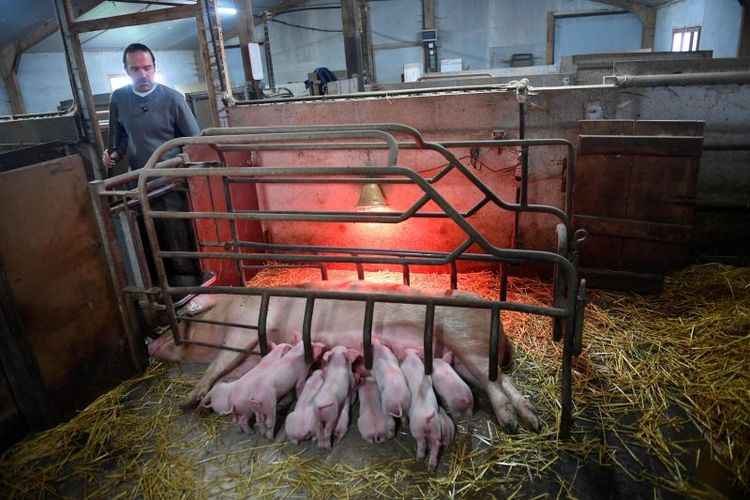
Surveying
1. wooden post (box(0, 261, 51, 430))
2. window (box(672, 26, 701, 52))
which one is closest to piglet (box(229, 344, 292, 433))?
wooden post (box(0, 261, 51, 430))

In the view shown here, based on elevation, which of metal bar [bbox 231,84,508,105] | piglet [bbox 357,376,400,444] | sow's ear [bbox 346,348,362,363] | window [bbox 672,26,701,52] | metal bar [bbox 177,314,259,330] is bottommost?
piglet [bbox 357,376,400,444]

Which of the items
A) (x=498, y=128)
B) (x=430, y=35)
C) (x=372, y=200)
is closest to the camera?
(x=372, y=200)

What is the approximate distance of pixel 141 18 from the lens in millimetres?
5715

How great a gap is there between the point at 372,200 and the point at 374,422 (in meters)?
2.38

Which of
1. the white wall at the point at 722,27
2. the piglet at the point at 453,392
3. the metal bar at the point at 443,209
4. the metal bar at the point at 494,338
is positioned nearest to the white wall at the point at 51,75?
the metal bar at the point at 443,209

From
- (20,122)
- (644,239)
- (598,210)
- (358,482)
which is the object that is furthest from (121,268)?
(20,122)

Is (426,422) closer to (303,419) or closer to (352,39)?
(303,419)

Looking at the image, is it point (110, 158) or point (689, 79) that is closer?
point (689, 79)

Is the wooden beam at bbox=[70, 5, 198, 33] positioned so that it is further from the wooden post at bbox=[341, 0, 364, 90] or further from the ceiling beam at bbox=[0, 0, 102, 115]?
the ceiling beam at bbox=[0, 0, 102, 115]

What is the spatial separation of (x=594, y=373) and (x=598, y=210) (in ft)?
5.75

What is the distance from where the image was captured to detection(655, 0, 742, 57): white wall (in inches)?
418

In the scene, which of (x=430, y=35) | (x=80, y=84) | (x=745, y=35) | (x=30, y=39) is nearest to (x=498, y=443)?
(x=80, y=84)

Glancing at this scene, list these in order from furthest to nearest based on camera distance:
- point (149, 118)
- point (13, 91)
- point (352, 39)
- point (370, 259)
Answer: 1. point (13, 91)
2. point (352, 39)
3. point (149, 118)
4. point (370, 259)

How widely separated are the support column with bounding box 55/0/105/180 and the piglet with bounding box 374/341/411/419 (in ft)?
17.9
